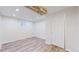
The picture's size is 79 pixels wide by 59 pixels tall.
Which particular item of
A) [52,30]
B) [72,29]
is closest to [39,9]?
[52,30]

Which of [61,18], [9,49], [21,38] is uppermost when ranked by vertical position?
[61,18]

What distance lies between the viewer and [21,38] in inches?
58.0

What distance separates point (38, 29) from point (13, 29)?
54 cm

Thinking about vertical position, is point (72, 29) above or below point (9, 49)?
above

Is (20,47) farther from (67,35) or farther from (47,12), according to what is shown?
(67,35)

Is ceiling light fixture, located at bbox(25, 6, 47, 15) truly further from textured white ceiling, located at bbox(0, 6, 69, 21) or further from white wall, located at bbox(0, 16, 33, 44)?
white wall, located at bbox(0, 16, 33, 44)

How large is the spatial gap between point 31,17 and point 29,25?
178 mm

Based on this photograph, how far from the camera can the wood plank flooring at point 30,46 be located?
1.41m

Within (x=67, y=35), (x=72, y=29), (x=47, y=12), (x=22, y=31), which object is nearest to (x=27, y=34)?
(x=22, y=31)

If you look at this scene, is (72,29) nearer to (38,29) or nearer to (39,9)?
(38,29)

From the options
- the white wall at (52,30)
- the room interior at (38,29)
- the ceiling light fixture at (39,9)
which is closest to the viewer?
the ceiling light fixture at (39,9)

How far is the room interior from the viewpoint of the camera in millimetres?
1389

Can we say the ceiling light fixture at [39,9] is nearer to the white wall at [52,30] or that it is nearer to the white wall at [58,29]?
the white wall at [52,30]

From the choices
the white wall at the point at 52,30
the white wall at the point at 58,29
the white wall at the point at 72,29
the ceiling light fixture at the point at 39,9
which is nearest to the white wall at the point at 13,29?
the white wall at the point at 52,30
